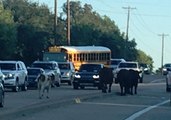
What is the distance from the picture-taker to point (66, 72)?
184ft

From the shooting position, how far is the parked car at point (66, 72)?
184 ft

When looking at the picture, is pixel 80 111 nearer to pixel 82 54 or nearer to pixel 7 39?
pixel 82 54

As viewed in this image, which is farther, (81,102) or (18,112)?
(81,102)

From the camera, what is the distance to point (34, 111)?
2647 centimetres

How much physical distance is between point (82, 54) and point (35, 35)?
57.1 feet

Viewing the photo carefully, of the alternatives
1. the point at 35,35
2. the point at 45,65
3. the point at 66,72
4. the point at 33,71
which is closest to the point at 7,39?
the point at 35,35

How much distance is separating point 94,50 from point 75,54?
354cm

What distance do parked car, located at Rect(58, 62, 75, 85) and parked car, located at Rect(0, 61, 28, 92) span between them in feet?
36.3

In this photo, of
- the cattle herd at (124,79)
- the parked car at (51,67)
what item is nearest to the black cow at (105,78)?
the cattle herd at (124,79)

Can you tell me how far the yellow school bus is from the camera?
2477 inches

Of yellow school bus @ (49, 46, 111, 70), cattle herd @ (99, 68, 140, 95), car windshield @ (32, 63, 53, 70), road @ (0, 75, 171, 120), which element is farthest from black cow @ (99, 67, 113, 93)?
yellow school bus @ (49, 46, 111, 70)

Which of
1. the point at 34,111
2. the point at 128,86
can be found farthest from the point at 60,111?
the point at 128,86

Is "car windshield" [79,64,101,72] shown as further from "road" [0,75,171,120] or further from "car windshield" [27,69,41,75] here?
"road" [0,75,171,120]

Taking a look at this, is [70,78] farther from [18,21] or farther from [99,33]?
[99,33]
